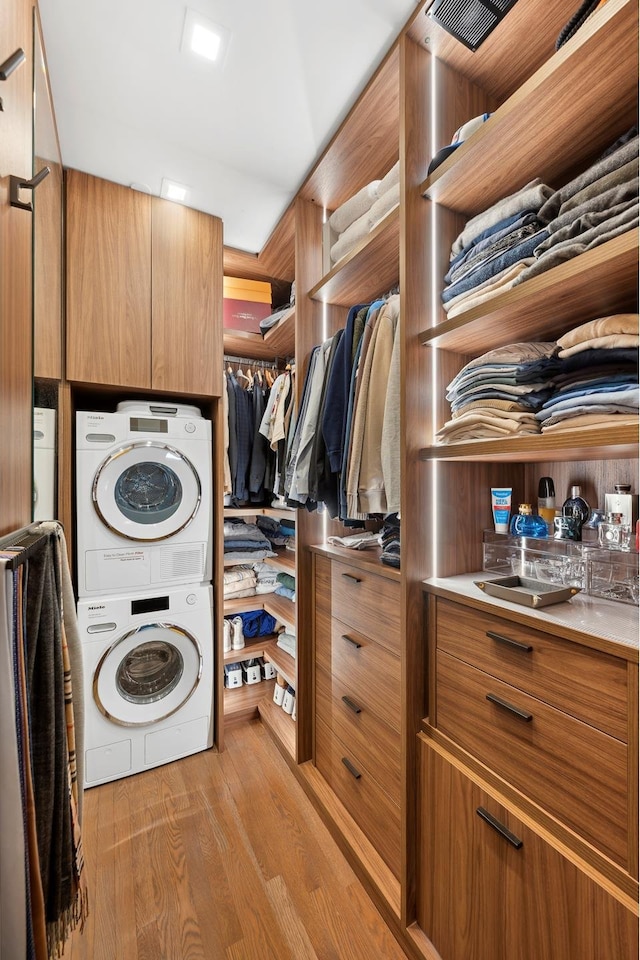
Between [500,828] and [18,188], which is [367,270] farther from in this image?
[500,828]

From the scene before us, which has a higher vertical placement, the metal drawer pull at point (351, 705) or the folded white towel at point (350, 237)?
Result: the folded white towel at point (350, 237)

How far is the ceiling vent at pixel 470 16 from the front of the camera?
100 cm

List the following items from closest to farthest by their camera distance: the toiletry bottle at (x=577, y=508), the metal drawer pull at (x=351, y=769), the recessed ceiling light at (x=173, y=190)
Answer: the toiletry bottle at (x=577, y=508)
the metal drawer pull at (x=351, y=769)
the recessed ceiling light at (x=173, y=190)

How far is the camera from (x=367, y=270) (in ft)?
5.10

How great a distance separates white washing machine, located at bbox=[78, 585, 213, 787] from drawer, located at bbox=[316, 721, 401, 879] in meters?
0.65

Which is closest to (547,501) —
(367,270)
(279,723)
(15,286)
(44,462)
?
(367,270)

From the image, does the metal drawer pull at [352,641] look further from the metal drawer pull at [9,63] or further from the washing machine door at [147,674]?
the metal drawer pull at [9,63]

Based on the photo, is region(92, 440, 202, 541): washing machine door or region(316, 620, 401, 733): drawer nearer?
region(316, 620, 401, 733): drawer

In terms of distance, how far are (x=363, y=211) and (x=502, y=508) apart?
1.27 metres

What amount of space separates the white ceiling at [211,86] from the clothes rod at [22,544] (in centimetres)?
143

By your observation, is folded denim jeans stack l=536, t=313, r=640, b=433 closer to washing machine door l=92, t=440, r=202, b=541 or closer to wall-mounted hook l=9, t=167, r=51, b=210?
wall-mounted hook l=9, t=167, r=51, b=210

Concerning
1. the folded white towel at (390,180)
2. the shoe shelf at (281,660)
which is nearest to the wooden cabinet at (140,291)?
the folded white towel at (390,180)

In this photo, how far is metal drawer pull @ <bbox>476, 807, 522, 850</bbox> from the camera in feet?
2.88

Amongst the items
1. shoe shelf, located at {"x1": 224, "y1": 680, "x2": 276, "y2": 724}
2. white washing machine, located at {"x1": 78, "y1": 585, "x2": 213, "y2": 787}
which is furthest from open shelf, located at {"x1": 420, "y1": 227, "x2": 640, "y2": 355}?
shoe shelf, located at {"x1": 224, "y1": 680, "x2": 276, "y2": 724}
